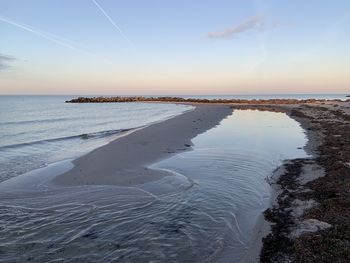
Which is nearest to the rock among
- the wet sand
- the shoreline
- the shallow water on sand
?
the shoreline

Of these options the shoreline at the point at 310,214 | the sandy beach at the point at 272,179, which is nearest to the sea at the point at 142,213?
the sandy beach at the point at 272,179

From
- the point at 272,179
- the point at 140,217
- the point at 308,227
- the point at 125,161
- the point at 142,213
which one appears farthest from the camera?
the point at 125,161

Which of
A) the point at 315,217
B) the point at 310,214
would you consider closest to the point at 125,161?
the point at 310,214

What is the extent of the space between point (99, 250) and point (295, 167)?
8992 mm

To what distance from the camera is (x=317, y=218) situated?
6910mm

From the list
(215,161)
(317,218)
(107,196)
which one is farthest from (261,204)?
(215,161)

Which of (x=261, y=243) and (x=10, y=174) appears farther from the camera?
(x=10, y=174)

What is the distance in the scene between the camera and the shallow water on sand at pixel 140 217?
5793 millimetres

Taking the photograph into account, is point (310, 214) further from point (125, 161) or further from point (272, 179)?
point (125, 161)

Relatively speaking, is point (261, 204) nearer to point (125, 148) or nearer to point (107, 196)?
point (107, 196)

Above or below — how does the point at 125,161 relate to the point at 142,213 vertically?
below

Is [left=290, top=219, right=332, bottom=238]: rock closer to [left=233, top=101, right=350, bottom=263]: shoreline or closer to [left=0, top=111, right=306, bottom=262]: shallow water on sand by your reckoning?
[left=233, top=101, right=350, bottom=263]: shoreline

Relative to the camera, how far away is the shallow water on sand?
19.0 ft

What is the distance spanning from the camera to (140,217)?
7.48 m
